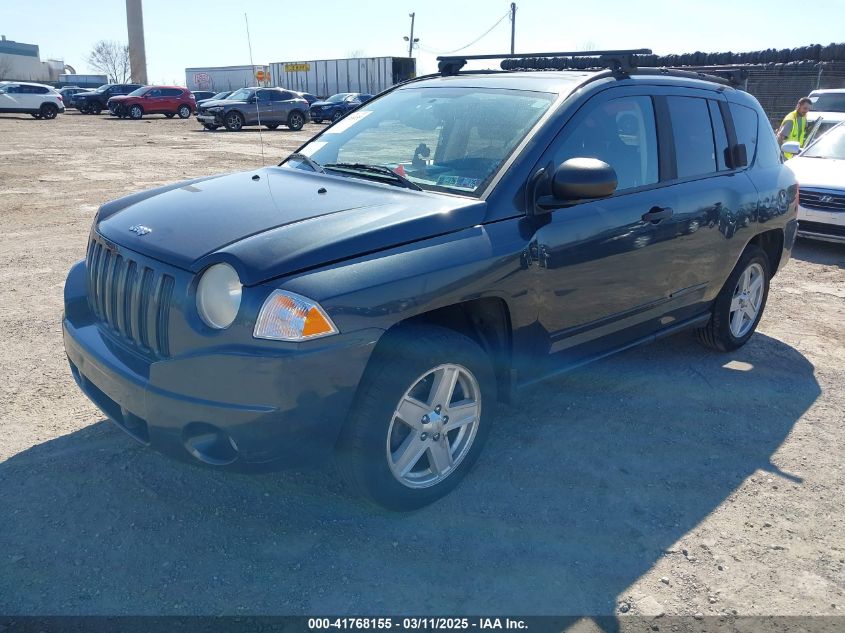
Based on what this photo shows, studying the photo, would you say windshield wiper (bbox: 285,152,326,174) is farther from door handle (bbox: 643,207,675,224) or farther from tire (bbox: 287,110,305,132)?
tire (bbox: 287,110,305,132)

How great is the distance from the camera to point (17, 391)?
169 inches

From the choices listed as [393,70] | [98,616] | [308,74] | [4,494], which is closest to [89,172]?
[4,494]

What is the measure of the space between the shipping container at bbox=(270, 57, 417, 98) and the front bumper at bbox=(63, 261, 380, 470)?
46.6 meters

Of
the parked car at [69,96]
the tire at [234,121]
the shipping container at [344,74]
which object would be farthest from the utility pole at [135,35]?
the tire at [234,121]

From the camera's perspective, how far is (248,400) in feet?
8.56

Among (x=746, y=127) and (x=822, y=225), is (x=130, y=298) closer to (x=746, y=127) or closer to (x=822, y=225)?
(x=746, y=127)

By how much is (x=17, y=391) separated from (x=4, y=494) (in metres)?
1.18

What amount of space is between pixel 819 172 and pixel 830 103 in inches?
223

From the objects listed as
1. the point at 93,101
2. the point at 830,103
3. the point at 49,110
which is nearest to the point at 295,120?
the point at 49,110

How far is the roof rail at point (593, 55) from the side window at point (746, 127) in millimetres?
1063

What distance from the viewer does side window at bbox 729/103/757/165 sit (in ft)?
16.2

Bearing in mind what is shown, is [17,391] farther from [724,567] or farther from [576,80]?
[724,567]

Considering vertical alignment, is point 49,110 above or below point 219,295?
above

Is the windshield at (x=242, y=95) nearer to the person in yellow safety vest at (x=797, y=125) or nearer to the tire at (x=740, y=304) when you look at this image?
the person in yellow safety vest at (x=797, y=125)
